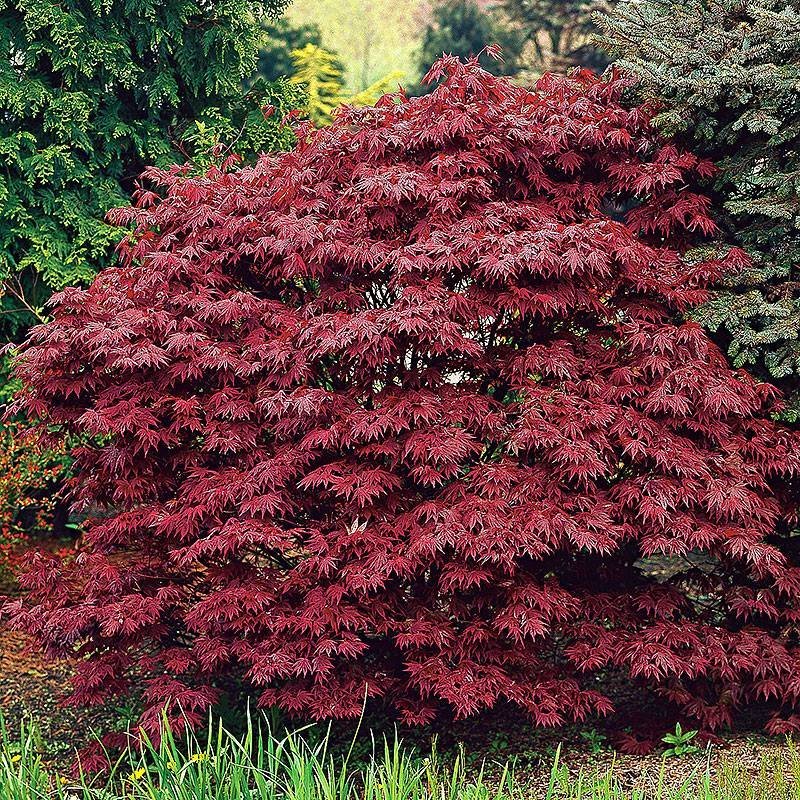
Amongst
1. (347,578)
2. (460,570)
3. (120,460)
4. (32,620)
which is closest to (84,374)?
(120,460)

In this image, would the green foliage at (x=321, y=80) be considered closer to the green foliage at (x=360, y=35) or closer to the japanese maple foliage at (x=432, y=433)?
the japanese maple foliage at (x=432, y=433)

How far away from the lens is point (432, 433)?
428 centimetres

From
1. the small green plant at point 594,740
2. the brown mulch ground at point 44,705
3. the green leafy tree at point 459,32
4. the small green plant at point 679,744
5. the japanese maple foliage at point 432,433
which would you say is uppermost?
the green leafy tree at point 459,32

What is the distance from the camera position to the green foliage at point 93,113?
728 cm

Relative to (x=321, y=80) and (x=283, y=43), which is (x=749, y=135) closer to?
(x=321, y=80)

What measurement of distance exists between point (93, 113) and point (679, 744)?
599 cm

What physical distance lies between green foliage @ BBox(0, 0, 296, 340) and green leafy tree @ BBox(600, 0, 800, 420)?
348cm

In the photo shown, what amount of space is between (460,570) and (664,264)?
177 cm

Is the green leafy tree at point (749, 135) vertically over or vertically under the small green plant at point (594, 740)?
over

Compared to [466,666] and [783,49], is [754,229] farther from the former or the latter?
[466,666]

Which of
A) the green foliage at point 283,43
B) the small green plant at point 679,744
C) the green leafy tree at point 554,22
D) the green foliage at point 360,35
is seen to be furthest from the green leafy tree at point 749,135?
the green foliage at point 360,35

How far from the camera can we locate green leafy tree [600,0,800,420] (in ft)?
15.6

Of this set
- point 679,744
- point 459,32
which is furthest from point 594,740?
point 459,32

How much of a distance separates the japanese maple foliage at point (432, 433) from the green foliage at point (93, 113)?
9.02 ft
